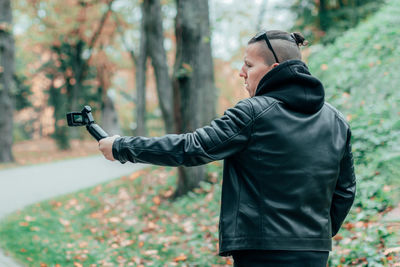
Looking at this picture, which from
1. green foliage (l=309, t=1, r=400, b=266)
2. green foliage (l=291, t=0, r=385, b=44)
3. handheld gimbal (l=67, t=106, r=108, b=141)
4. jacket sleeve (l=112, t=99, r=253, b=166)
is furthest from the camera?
green foliage (l=291, t=0, r=385, b=44)

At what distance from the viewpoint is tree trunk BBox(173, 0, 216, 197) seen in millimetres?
7125

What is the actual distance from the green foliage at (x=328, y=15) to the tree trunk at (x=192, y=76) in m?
6.44

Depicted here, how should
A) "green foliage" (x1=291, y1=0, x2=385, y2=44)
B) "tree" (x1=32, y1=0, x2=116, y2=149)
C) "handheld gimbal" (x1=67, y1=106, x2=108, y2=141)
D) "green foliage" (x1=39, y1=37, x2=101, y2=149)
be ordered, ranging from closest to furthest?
"handheld gimbal" (x1=67, y1=106, x2=108, y2=141) < "green foliage" (x1=291, y1=0, x2=385, y2=44) < "tree" (x1=32, y1=0, x2=116, y2=149) < "green foliage" (x1=39, y1=37, x2=101, y2=149)

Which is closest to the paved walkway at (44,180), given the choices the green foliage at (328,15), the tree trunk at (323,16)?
the green foliage at (328,15)

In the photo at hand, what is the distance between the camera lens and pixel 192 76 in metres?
7.29

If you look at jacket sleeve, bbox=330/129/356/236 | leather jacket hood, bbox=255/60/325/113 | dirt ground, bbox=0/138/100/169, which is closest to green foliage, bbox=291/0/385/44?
jacket sleeve, bbox=330/129/356/236

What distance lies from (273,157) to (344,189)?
0.60m

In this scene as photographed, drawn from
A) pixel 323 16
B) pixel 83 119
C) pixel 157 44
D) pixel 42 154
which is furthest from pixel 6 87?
pixel 83 119

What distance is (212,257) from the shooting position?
15.4ft

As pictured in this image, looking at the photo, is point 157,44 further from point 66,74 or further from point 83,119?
point 66,74

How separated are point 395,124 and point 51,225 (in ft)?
18.3

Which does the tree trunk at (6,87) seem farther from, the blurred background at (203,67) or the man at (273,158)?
the man at (273,158)

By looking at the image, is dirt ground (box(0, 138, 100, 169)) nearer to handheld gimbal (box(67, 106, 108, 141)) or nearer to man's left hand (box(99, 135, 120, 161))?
handheld gimbal (box(67, 106, 108, 141))

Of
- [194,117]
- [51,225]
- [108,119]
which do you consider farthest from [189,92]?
[108,119]
